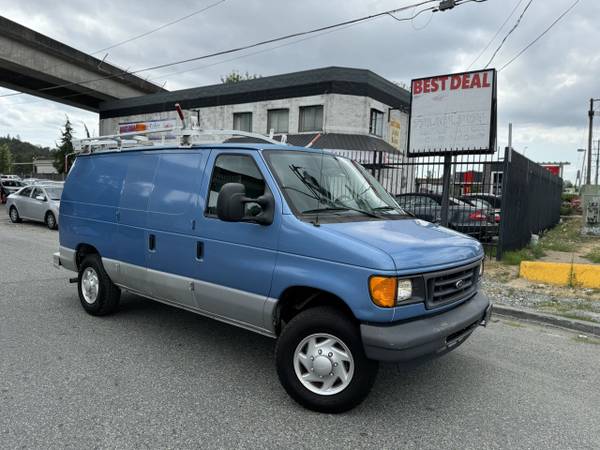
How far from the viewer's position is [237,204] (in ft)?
11.7

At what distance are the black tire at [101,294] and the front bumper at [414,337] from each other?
11.5 feet

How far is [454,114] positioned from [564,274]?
3.91m

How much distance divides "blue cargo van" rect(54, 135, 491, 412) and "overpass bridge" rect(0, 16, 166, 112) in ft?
92.8

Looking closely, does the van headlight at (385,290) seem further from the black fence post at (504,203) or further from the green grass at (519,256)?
the green grass at (519,256)

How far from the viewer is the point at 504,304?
665 cm

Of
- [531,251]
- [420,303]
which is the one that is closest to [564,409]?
[420,303]

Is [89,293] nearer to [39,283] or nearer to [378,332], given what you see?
[39,283]

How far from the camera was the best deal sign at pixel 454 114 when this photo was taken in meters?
9.44

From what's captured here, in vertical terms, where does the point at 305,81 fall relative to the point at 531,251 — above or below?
above

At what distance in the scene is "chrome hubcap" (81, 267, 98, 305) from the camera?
5602mm

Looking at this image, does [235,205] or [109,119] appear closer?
[235,205]

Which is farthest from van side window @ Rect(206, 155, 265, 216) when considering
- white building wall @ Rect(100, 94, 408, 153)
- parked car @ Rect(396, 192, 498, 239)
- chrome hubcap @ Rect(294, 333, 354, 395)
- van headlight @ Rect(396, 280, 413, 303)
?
white building wall @ Rect(100, 94, 408, 153)

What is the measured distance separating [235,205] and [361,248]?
103cm

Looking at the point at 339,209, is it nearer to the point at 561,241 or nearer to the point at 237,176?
the point at 237,176
